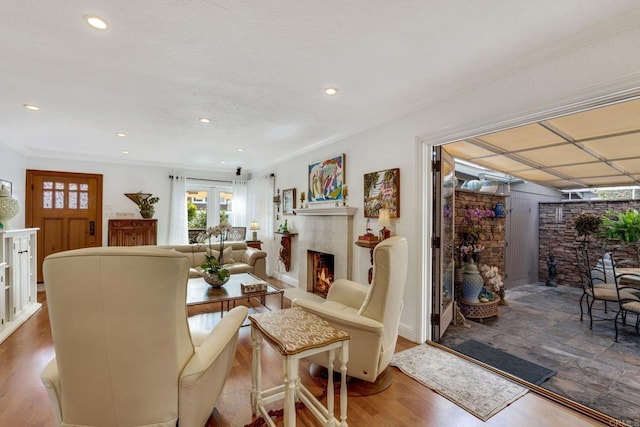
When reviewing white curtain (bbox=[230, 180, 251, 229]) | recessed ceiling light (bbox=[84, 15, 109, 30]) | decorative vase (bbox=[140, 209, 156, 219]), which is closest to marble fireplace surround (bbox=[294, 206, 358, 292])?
white curtain (bbox=[230, 180, 251, 229])

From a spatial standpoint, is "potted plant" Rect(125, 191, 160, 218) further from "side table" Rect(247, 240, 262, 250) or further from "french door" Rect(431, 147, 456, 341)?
"french door" Rect(431, 147, 456, 341)

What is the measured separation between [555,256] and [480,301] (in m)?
3.78

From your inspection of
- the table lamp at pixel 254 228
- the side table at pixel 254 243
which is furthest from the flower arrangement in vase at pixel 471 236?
the table lamp at pixel 254 228

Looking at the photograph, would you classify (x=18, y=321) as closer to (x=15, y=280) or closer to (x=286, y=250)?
(x=15, y=280)

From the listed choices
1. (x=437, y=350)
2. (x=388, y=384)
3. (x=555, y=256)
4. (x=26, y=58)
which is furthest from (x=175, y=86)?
(x=555, y=256)

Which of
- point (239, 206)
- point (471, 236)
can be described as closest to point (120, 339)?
point (471, 236)

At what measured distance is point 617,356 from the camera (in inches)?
108

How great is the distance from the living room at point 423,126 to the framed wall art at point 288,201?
137 mm

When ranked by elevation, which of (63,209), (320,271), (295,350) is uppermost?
(63,209)

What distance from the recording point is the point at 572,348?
9.64 ft

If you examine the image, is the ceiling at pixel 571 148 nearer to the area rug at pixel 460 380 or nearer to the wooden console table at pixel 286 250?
the area rug at pixel 460 380

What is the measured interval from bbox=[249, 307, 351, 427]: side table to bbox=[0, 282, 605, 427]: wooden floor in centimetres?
15

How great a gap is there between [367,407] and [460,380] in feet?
2.78

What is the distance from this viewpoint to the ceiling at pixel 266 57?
168 cm
